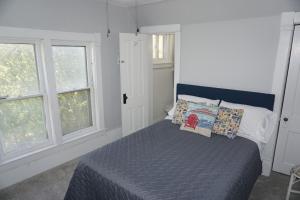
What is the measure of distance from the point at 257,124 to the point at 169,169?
1319mm

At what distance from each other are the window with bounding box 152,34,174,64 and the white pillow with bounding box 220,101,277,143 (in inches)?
91.6

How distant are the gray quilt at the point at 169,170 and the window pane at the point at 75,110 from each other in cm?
125

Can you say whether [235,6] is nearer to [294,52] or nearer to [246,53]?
[246,53]

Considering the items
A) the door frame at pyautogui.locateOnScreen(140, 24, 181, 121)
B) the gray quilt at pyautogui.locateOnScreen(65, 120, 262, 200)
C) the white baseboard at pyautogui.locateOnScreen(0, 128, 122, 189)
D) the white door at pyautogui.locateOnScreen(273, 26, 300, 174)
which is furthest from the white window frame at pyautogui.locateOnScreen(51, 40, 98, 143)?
the white door at pyautogui.locateOnScreen(273, 26, 300, 174)

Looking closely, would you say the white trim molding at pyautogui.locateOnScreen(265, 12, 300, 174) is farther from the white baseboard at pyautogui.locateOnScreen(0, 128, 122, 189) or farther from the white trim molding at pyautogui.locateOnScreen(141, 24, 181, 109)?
the white baseboard at pyautogui.locateOnScreen(0, 128, 122, 189)

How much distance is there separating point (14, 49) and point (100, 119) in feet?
A: 5.25

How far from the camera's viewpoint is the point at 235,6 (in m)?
2.63

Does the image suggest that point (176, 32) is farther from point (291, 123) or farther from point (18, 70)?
point (18, 70)

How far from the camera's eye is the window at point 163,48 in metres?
4.29

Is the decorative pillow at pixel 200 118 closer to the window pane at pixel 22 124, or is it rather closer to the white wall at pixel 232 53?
the white wall at pixel 232 53

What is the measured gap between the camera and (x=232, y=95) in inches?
111

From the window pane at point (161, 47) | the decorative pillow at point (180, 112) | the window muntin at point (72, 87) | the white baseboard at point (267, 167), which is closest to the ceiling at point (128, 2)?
the window muntin at point (72, 87)

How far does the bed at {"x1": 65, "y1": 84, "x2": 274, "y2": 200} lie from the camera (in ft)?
5.12

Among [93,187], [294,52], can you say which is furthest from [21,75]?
[294,52]
